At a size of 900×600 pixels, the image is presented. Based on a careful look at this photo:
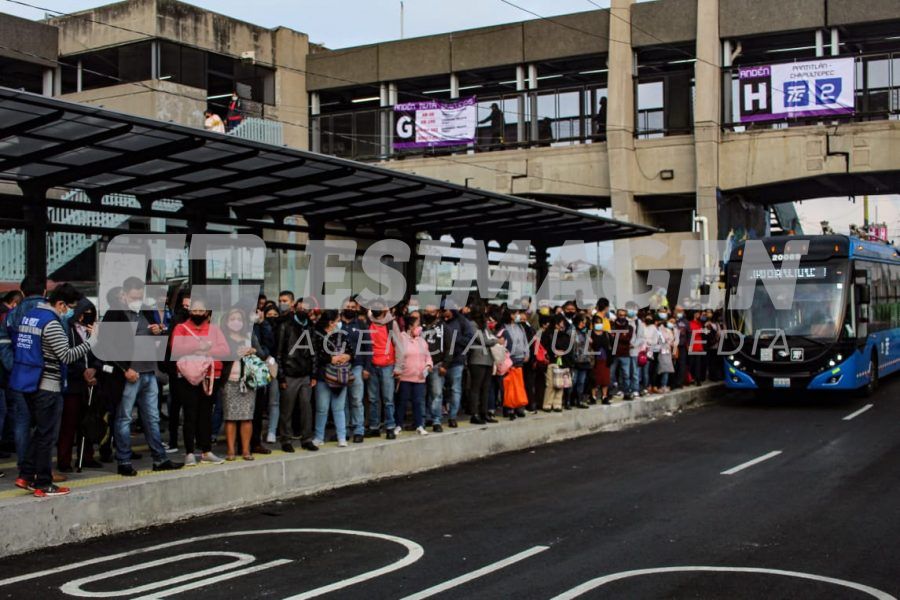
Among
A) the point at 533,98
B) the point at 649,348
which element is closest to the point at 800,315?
the point at 649,348

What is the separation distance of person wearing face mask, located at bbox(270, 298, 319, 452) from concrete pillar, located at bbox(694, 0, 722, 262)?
21.6m

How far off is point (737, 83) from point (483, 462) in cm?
2193

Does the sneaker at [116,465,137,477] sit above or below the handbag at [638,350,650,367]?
Answer: below

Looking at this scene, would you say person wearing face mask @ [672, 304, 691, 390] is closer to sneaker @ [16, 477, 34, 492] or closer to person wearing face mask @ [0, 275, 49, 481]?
person wearing face mask @ [0, 275, 49, 481]

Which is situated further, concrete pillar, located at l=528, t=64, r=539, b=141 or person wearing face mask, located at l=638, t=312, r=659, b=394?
concrete pillar, located at l=528, t=64, r=539, b=141

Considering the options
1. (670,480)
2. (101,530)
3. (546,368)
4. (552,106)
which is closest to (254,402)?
(101,530)

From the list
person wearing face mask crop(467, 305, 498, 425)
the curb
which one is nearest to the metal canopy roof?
person wearing face mask crop(467, 305, 498, 425)

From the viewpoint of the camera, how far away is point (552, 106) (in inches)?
1308

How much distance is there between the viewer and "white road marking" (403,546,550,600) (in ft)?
21.3

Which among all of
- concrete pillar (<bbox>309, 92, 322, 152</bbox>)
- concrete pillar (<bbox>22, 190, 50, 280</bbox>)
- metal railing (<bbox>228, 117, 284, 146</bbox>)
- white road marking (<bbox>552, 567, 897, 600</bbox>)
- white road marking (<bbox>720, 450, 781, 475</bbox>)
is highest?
concrete pillar (<bbox>309, 92, 322, 152</bbox>)

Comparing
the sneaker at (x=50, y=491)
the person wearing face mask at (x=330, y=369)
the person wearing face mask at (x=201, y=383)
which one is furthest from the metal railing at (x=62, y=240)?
the sneaker at (x=50, y=491)

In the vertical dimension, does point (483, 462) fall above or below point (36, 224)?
below

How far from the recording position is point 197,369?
1006 centimetres

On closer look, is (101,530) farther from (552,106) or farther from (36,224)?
(552,106)
